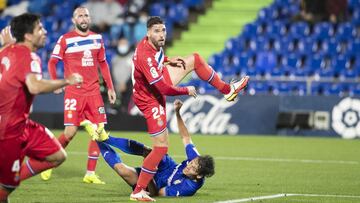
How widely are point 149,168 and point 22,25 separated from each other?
261cm

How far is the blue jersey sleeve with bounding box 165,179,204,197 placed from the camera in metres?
10.2

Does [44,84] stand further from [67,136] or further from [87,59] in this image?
[87,59]

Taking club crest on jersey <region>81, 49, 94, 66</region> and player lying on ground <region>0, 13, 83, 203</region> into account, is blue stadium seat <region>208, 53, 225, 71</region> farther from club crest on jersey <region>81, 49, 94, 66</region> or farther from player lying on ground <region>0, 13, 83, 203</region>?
player lying on ground <region>0, 13, 83, 203</region>

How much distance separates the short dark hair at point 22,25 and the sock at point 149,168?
2476 millimetres

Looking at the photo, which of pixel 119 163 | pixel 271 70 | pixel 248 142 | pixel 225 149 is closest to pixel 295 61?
pixel 271 70

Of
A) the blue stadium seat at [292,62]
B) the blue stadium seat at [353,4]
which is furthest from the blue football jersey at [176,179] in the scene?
the blue stadium seat at [353,4]

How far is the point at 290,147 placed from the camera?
18641 millimetres

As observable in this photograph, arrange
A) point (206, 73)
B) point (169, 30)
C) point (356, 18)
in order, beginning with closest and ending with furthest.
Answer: point (206, 73), point (356, 18), point (169, 30)

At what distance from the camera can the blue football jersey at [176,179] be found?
10188mm

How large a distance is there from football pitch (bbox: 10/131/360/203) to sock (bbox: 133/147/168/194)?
25 centimetres

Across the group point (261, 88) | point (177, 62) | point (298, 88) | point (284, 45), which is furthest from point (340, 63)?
point (177, 62)

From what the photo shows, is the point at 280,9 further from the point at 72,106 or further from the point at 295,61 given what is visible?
the point at 72,106

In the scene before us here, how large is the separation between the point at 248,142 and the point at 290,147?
155 centimetres

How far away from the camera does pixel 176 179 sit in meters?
10.3
